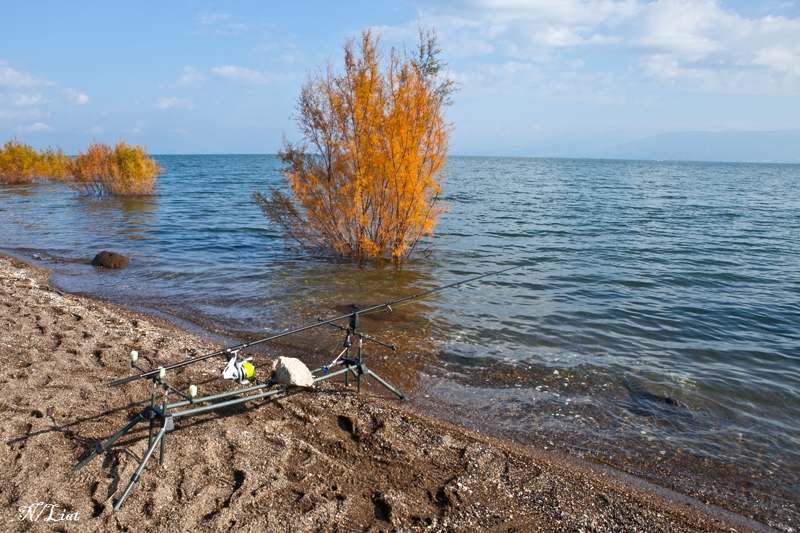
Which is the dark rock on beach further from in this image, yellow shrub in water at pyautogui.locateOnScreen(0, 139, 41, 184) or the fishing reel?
yellow shrub in water at pyautogui.locateOnScreen(0, 139, 41, 184)

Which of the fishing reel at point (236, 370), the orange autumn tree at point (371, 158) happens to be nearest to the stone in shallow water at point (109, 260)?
the orange autumn tree at point (371, 158)

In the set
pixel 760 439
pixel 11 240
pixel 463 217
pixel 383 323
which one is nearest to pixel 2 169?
pixel 11 240

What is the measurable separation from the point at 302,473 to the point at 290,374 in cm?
114

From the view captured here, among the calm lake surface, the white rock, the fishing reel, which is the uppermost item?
the fishing reel

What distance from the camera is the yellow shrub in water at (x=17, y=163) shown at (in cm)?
4125

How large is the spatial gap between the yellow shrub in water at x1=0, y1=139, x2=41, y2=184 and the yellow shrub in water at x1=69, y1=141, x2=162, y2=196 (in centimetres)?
1065

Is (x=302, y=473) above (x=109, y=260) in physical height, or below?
below

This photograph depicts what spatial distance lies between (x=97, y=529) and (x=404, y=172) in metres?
11.1

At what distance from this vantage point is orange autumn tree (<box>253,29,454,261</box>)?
1361 centimetres

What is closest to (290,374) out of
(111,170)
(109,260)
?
(109,260)

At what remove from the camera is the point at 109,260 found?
14641 millimetres

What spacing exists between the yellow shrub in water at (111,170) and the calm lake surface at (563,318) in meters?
10.3

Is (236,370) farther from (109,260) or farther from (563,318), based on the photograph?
(109,260)

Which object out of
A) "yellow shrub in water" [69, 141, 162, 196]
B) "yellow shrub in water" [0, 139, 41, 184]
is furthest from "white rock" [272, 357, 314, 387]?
"yellow shrub in water" [0, 139, 41, 184]
